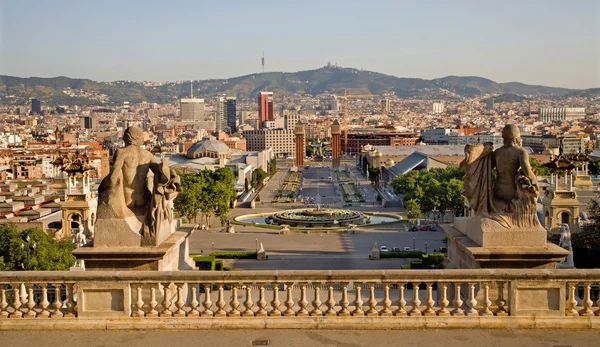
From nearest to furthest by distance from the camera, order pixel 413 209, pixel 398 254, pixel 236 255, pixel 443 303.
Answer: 1. pixel 443 303
2. pixel 398 254
3. pixel 236 255
4. pixel 413 209

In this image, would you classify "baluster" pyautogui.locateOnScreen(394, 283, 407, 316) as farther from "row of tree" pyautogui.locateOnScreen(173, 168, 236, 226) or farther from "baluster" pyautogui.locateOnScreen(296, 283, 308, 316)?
"row of tree" pyautogui.locateOnScreen(173, 168, 236, 226)

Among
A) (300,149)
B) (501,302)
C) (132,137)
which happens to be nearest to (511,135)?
(501,302)

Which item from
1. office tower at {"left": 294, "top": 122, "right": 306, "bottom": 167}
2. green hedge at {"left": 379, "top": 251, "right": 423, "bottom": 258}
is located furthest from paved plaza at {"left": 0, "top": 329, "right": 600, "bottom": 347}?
office tower at {"left": 294, "top": 122, "right": 306, "bottom": 167}

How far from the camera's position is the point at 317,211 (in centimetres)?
6519

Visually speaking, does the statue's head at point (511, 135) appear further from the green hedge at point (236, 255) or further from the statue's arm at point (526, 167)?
the green hedge at point (236, 255)

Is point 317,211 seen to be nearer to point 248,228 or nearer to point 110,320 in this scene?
point 248,228

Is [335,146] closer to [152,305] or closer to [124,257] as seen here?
[124,257]

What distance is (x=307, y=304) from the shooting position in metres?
8.10

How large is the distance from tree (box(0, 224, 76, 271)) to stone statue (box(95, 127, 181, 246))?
22.2 metres

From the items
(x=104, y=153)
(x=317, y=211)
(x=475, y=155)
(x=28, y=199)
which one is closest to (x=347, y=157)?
(x=104, y=153)

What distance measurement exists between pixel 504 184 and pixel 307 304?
3.11 m

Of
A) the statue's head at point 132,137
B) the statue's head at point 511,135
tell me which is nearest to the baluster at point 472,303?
the statue's head at point 511,135

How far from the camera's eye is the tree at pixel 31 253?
29750 millimetres

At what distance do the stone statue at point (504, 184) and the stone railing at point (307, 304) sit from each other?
913mm
